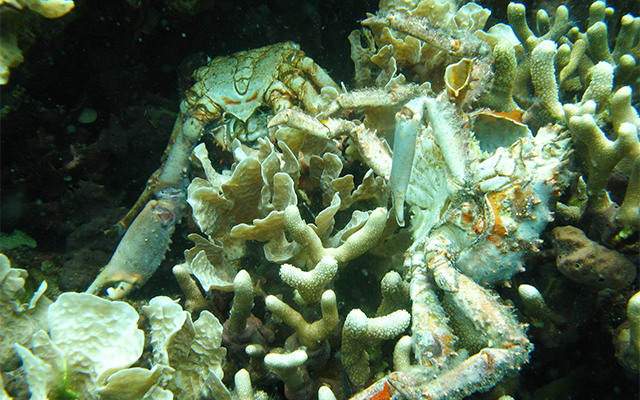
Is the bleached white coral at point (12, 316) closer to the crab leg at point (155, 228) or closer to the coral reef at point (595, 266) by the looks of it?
the crab leg at point (155, 228)

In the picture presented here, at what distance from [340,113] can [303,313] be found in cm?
146

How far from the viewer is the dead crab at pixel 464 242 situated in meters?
1.19

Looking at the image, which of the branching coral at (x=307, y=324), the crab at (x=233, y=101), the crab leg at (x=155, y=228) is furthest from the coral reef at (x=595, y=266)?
the crab leg at (x=155, y=228)

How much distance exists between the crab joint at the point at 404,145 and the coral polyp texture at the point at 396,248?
0.03 ft

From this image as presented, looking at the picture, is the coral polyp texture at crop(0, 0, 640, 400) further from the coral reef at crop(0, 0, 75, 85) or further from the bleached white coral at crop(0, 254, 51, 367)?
the coral reef at crop(0, 0, 75, 85)

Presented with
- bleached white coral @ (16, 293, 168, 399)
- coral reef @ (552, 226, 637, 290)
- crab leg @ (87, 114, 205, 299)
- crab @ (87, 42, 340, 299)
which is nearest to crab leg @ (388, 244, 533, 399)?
coral reef @ (552, 226, 637, 290)

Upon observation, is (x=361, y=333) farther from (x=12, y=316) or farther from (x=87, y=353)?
(x=12, y=316)

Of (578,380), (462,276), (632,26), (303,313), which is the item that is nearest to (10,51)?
(303,313)

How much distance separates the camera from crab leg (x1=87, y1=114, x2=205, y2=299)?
6.80 ft

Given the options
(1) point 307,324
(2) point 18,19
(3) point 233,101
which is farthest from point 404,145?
(2) point 18,19

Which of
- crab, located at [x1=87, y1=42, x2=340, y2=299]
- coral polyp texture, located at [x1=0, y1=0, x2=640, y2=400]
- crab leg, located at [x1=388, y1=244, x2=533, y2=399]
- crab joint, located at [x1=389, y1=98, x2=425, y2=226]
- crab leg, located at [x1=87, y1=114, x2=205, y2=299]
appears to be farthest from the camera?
crab, located at [x1=87, y1=42, x2=340, y2=299]

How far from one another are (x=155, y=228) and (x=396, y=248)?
6.02 ft

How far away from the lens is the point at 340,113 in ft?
7.30

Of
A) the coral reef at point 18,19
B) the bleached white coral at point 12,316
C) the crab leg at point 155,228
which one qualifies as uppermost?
the coral reef at point 18,19
